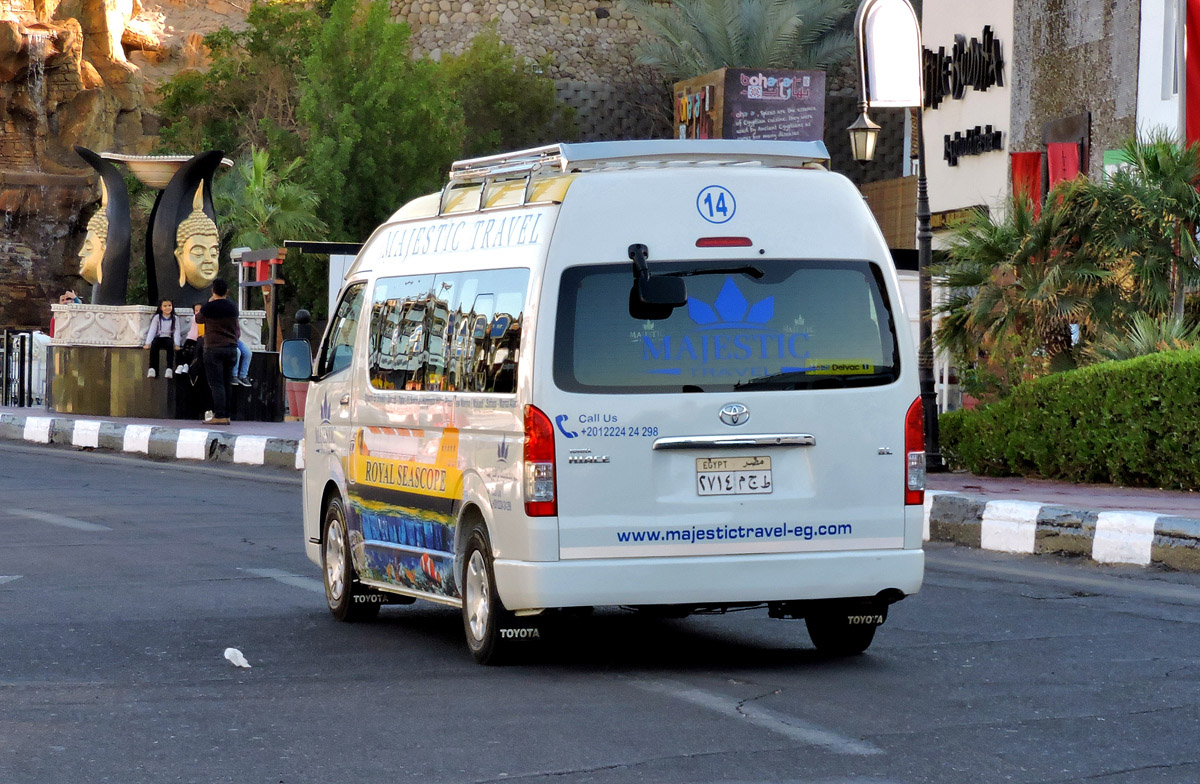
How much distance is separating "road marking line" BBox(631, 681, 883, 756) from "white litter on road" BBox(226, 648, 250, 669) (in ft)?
5.66

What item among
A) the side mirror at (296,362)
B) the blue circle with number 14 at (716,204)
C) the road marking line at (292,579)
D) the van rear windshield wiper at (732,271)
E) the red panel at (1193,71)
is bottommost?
the road marking line at (292,579)

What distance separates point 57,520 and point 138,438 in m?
10.3

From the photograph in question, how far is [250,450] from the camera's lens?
23.2 meters

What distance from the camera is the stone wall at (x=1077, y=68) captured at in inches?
1212

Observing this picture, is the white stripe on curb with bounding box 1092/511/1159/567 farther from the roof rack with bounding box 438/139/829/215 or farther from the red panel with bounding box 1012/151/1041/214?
the red panel with bounding box 1012/151/1041/214

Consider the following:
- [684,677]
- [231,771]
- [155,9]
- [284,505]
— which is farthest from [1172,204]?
[155,9]

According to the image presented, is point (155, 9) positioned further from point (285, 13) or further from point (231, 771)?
point (231, 771)

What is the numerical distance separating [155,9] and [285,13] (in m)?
20.3

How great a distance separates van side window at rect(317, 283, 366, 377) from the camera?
32.3 ft

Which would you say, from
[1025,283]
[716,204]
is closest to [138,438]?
[1025,283]

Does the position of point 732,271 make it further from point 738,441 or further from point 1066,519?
point 1066,519

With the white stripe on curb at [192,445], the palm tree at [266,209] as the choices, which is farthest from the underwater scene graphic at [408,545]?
the palm tree at [266,209]

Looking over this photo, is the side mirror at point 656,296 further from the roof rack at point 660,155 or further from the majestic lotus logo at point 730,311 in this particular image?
the roof rack at point 660,155

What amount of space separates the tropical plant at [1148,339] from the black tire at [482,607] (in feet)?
34.0
